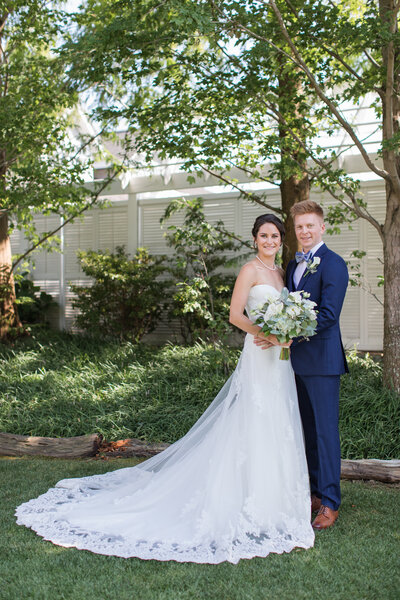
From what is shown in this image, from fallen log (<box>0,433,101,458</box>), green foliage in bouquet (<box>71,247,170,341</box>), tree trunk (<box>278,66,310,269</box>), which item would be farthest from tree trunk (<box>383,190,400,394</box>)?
green foliage in bouquet (<box>71,247,170,341</box>)

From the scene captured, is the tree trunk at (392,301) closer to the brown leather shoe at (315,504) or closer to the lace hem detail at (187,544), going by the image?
the brown leather shoe at (315,504)

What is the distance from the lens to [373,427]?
5.72 metres

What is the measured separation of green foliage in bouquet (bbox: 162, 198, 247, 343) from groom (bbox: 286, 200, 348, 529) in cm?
310

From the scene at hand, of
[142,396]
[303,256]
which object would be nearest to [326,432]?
[303,256]

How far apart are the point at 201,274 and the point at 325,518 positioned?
453 centimetres

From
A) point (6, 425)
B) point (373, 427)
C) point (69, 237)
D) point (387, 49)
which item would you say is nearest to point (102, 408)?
point (6, 425)

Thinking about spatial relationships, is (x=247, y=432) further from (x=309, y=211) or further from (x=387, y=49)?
(x=387, y=49)

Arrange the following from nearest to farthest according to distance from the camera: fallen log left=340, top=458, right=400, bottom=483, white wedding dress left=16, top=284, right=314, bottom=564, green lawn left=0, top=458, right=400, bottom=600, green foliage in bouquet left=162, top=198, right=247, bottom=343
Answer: green lawn left=0, top=458, right=400, bottom=600, white wedding dress left=16, top=284, right=314, bottom=564, fallen log left=340, top=458, right=400, bottom=483, green foliage in bouquet left=162, top=198, right=247, bottom=343

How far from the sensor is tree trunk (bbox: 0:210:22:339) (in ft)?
34.2

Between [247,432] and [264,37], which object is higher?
[264,37]

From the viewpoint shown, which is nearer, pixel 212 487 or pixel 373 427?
pixel 212 487

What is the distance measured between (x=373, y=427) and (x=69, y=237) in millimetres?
8488

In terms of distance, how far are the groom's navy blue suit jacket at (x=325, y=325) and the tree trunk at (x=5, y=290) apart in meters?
7.64

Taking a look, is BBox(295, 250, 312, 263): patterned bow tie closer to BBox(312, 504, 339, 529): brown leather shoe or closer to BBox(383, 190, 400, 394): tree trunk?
BBox(312, 504, 339, 529): brown leather shoe
